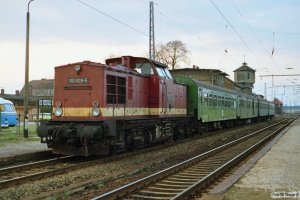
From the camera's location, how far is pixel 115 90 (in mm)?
14578

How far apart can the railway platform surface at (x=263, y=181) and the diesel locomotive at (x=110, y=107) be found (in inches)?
173

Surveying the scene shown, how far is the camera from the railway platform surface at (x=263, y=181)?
27.4 ft

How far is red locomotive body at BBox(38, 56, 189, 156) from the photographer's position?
13422mm

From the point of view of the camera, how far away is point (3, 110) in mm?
32156

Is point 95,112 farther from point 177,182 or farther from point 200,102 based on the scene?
point 200,102

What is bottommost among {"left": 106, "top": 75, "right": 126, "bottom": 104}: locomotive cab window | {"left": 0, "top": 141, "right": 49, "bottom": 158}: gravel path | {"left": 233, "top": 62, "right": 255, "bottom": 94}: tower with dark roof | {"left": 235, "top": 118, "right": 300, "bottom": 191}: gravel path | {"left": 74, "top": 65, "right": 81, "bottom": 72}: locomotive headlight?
{"left": 235, "top": 118, "right": 300, "bottom": 191}: gravel path

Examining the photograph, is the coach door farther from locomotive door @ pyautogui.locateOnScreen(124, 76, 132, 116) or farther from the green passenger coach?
the green passenger coach

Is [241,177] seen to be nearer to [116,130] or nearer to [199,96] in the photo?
[116,130]

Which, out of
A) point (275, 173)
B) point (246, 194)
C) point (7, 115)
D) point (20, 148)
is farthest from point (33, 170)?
point (7, 115)

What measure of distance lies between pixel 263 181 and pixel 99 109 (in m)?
6.00

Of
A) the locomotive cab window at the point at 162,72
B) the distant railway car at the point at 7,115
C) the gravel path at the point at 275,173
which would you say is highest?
the locomotive cab window at the point at 162,72

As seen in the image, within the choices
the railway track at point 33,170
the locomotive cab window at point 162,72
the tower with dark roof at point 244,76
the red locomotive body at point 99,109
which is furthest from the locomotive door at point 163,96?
the tower with dark roof at point 244,76

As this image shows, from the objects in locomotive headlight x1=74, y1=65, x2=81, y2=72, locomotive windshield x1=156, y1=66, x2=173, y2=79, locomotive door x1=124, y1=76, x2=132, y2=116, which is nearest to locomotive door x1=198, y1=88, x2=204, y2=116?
locomotive windshield x1=156, y1=66, x2=173, y2=79

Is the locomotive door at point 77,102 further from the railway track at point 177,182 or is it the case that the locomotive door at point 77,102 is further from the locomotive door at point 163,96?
the locomotive door at point 163,96
